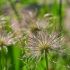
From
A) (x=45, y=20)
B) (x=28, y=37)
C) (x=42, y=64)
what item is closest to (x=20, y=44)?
(x=28, y=37)

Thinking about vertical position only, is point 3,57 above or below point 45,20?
below

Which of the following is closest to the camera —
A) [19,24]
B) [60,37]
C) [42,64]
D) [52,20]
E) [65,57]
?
[60,37]

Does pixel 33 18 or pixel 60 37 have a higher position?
pixel 33 18

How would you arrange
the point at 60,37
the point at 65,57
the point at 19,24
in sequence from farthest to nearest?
the point at 19,24 → the point at 65,57 → the point at 60,37

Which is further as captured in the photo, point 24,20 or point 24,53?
point 24,20

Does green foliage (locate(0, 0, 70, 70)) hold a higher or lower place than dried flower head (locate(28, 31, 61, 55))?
lower

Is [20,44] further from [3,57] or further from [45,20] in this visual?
[45,20]

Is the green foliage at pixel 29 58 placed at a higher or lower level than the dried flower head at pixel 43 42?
lower

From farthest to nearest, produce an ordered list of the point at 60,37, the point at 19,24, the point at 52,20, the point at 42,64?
the point at 19,24 < the point at 52,20 < the point at 42,64 < the point at 60,37

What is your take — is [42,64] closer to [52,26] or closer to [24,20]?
[52,26]

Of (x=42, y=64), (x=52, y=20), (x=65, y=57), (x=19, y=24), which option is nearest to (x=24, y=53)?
(x=42, y=64)
